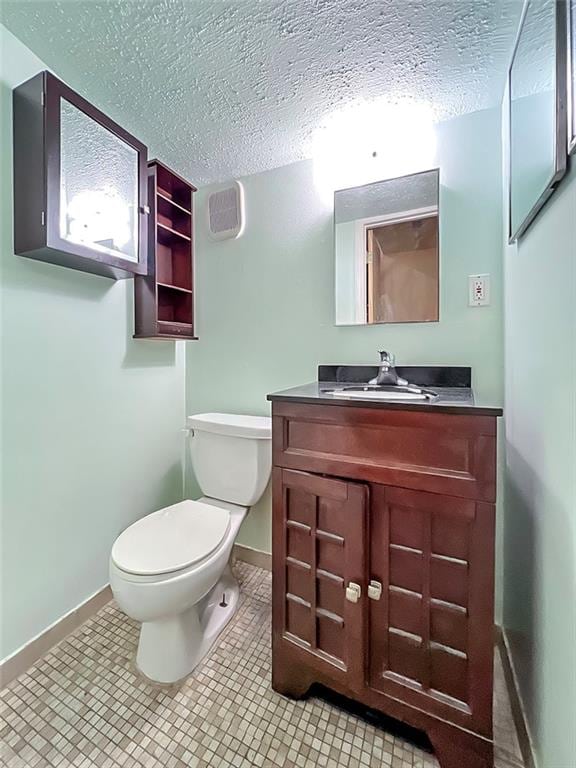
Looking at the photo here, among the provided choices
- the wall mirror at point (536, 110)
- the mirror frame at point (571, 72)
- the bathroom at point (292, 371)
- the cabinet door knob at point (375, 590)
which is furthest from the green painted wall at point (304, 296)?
the cabinet door knob at point (375, 590)

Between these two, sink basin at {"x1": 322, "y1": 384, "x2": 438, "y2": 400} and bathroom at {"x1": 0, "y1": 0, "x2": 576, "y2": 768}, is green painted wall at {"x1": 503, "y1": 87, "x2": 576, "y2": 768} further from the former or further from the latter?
sink basin at {"x1": 322, "y1": 384, "x2": 438, "y2": 400}

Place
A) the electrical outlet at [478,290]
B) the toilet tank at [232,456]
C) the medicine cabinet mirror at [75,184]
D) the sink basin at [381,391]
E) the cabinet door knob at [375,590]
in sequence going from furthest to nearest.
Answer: the toilet tank at [232,456], the electrical outlet at [478,290], the sink basin at [381,391], the medicine cabinet mirror at [75,184], the cabinet door knob at [375,590]

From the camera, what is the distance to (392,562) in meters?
0.90

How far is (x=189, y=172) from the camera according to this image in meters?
1.69

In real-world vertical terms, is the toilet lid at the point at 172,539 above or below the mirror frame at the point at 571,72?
below

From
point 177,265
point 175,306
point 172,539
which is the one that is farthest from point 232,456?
point 177,265

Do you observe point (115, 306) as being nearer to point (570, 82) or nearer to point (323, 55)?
point (323, 55)

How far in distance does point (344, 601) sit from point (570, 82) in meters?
1.27

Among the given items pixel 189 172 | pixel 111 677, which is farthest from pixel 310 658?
pixel 189 172

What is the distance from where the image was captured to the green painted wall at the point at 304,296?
1269mm

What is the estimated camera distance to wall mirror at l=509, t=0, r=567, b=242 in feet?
2.12

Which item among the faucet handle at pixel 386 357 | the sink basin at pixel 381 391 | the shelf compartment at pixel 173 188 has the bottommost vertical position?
the sink basin at pixel 381 391

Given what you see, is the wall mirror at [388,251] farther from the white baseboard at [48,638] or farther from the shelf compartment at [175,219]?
the white baseboard at [48,638]

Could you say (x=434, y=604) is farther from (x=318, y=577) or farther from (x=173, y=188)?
(x=173, y=188)
